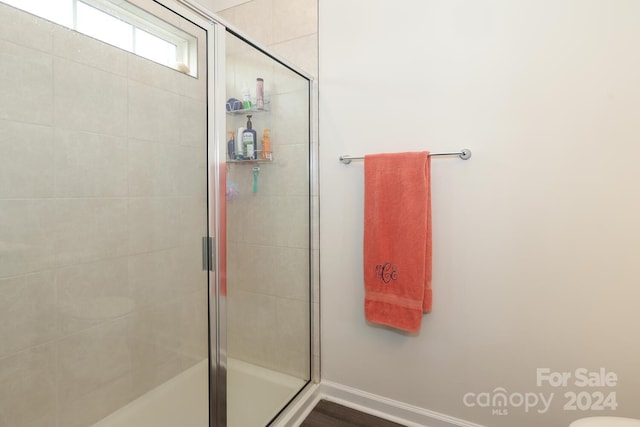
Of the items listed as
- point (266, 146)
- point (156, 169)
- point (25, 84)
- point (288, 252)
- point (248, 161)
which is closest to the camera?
point (25, 84)

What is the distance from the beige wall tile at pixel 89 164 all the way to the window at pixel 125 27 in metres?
0.38

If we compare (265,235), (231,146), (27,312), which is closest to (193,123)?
(231,146)

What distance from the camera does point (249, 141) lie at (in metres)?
1.49

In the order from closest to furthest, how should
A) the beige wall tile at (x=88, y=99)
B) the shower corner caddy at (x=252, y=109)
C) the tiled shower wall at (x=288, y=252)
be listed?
the beige wall tile at (x=88, y=99)
the shower corner caddy at (x=252, y=109)
the tiled shower wall at (x=288, y=252)

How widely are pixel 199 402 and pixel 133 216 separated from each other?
2.66ft

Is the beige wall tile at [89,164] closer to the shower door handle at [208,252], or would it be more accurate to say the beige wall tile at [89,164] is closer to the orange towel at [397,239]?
the shower door handle at [208,252]

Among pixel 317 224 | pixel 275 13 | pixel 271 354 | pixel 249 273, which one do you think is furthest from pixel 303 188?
pixel 275 13

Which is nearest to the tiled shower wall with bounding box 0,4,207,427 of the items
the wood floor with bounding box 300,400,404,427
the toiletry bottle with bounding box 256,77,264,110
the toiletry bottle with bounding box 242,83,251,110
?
the toiletry bottle with bounding box 242,83,251,110

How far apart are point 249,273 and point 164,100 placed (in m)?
0.85

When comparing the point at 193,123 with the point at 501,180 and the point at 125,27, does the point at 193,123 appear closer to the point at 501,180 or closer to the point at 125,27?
the point at 125,27

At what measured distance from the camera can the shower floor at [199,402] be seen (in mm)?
1318

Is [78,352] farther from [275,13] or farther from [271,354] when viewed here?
[275,13]

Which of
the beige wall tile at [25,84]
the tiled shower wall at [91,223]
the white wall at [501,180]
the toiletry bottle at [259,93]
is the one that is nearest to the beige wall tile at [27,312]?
the tiled shower wall at [91,223]

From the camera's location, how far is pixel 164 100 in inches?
54.7
